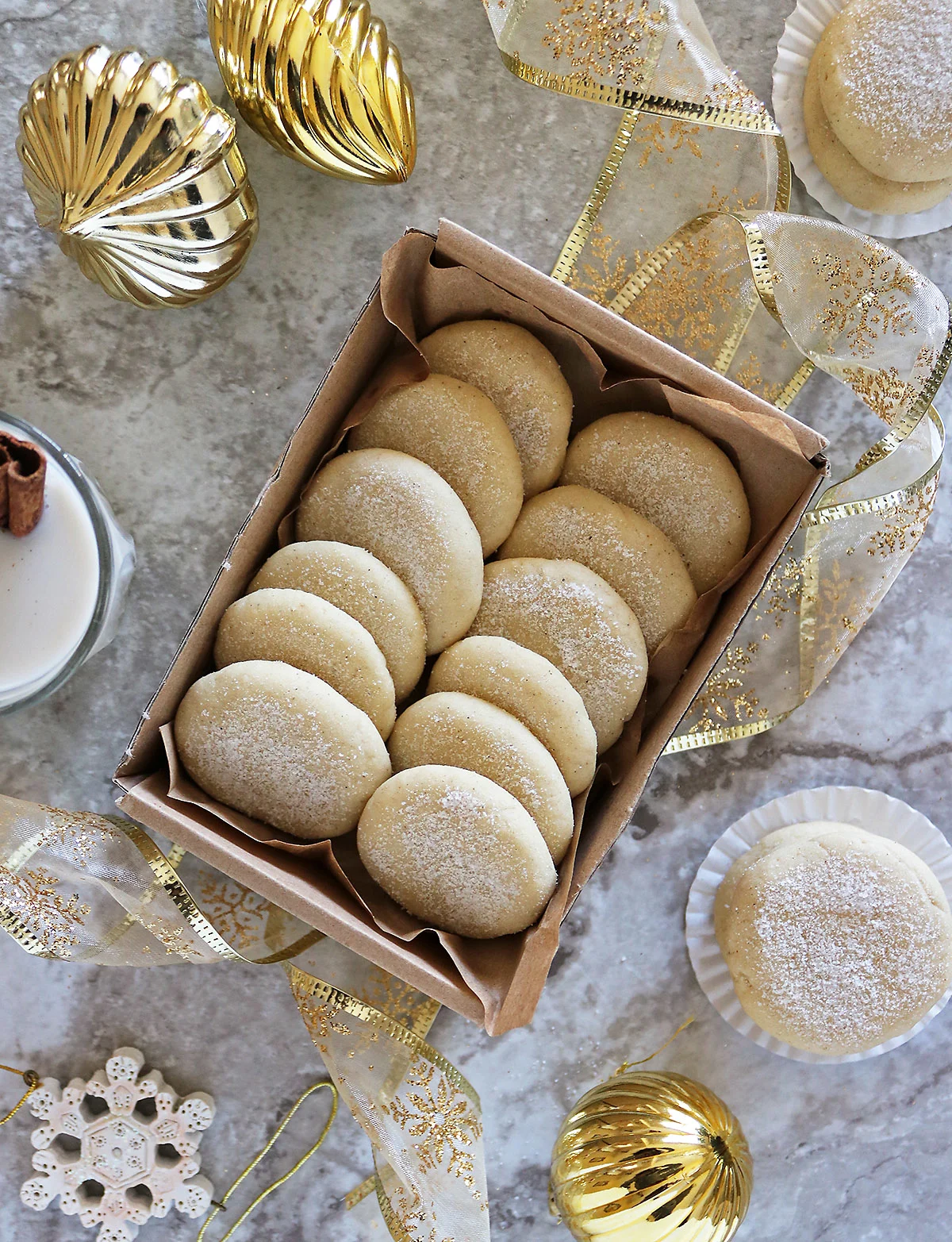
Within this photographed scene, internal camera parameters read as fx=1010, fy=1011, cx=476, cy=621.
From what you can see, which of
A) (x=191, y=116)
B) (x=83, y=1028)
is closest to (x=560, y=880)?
(x=83, y=1028)

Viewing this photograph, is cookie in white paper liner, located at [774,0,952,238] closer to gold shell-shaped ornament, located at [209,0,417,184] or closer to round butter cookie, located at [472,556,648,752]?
gold shell-shaped ornament, located at [209,0,417,184]

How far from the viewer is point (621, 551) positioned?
104cm

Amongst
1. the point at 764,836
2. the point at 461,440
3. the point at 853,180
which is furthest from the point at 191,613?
the point at 853,180

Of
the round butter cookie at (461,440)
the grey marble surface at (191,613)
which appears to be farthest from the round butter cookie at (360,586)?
the grey marble surface at (191,613)

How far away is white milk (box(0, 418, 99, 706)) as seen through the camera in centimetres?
101

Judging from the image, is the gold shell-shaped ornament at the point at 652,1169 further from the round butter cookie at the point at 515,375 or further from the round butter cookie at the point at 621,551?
the round butter cookie at the point at 515,375

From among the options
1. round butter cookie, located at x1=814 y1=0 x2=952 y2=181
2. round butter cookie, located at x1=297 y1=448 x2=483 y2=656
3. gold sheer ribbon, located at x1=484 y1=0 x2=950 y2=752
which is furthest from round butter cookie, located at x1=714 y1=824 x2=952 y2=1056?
round butter cookie, located at x1=814 y1=0 x2=952 y2=181

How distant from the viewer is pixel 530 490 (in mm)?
1103

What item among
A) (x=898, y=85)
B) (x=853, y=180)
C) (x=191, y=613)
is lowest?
(x=191, y=613)

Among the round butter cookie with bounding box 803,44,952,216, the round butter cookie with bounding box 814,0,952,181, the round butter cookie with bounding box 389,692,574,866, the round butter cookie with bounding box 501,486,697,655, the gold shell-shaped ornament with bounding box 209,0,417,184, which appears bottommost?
the round butter cookie with bounding box 389,692,574,866

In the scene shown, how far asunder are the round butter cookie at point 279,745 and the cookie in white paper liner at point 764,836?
1.54ft

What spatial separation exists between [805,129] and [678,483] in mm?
518

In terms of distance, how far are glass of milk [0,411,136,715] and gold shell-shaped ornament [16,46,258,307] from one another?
0.22 metres

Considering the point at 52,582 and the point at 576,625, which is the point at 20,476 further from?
the point at 576,625
